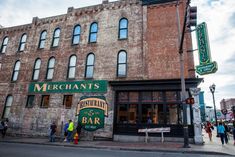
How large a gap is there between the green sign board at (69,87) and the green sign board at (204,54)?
333 inches

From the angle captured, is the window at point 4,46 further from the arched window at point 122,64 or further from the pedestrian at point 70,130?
the arched window at point 122,64

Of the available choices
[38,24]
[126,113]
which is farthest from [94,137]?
[38,24]

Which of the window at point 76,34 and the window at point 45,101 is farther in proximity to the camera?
the window at point 76,34

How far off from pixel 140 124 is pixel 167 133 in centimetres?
229

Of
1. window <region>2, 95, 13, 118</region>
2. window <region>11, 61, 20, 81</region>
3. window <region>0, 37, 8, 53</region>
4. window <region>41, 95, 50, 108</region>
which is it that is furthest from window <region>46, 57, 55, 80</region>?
window <region>0, 37, 8, 53</region>

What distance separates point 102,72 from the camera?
639 inches

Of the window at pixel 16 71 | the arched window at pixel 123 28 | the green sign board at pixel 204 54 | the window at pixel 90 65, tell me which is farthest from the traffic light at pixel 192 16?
the window at pixel 16 71

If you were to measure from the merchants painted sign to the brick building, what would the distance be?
0.29 feet

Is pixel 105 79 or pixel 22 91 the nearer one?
pixel 105 79

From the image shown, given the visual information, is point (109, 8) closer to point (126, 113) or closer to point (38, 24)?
point (38, 24)

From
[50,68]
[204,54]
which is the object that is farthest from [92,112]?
[204,54]

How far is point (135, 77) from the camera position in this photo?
1518cm

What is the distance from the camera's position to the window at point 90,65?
55.0 ft

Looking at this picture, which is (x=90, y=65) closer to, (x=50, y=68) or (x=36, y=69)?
(x=50, y=68)
